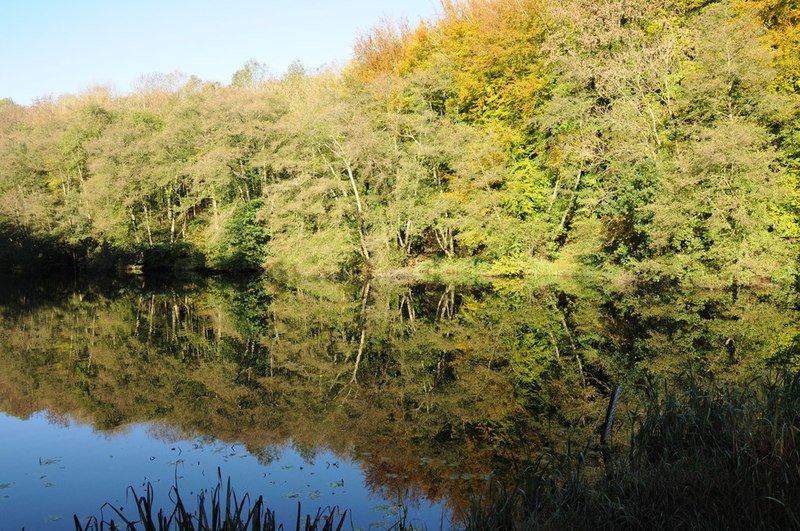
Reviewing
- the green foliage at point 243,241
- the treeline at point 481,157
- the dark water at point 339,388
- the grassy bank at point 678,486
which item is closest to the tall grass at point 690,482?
the grassy bank at point 678,486

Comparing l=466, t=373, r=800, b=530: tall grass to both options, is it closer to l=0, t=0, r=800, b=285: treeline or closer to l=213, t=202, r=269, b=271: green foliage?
l=0, t=0, r=800, b=285: treeline

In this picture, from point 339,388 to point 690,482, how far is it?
7367 mm

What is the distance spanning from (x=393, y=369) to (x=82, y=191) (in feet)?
125

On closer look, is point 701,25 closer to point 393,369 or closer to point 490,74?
point 490,74

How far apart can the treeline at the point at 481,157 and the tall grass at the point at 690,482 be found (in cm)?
1741

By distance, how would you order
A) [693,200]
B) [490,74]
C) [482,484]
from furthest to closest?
[490,74], [693,200], [482,484]

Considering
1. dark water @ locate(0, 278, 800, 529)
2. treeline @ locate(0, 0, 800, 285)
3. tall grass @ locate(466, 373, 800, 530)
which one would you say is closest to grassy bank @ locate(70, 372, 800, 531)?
tall grass @ locate(466, 373, 800, 530)

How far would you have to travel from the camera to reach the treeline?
71.1 ft

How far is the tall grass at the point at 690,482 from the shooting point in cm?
394

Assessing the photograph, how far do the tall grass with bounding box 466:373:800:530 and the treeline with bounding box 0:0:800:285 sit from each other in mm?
17412

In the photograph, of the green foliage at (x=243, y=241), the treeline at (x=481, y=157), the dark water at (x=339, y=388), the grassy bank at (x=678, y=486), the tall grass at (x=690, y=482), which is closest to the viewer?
the grassy bank at (x=678, y=486)

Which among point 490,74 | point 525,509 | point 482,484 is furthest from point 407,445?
point 490,74

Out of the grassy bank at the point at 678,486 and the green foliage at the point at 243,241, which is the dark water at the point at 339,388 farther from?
the green foliage at the point at 243,241

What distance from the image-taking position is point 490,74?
32.2 m
